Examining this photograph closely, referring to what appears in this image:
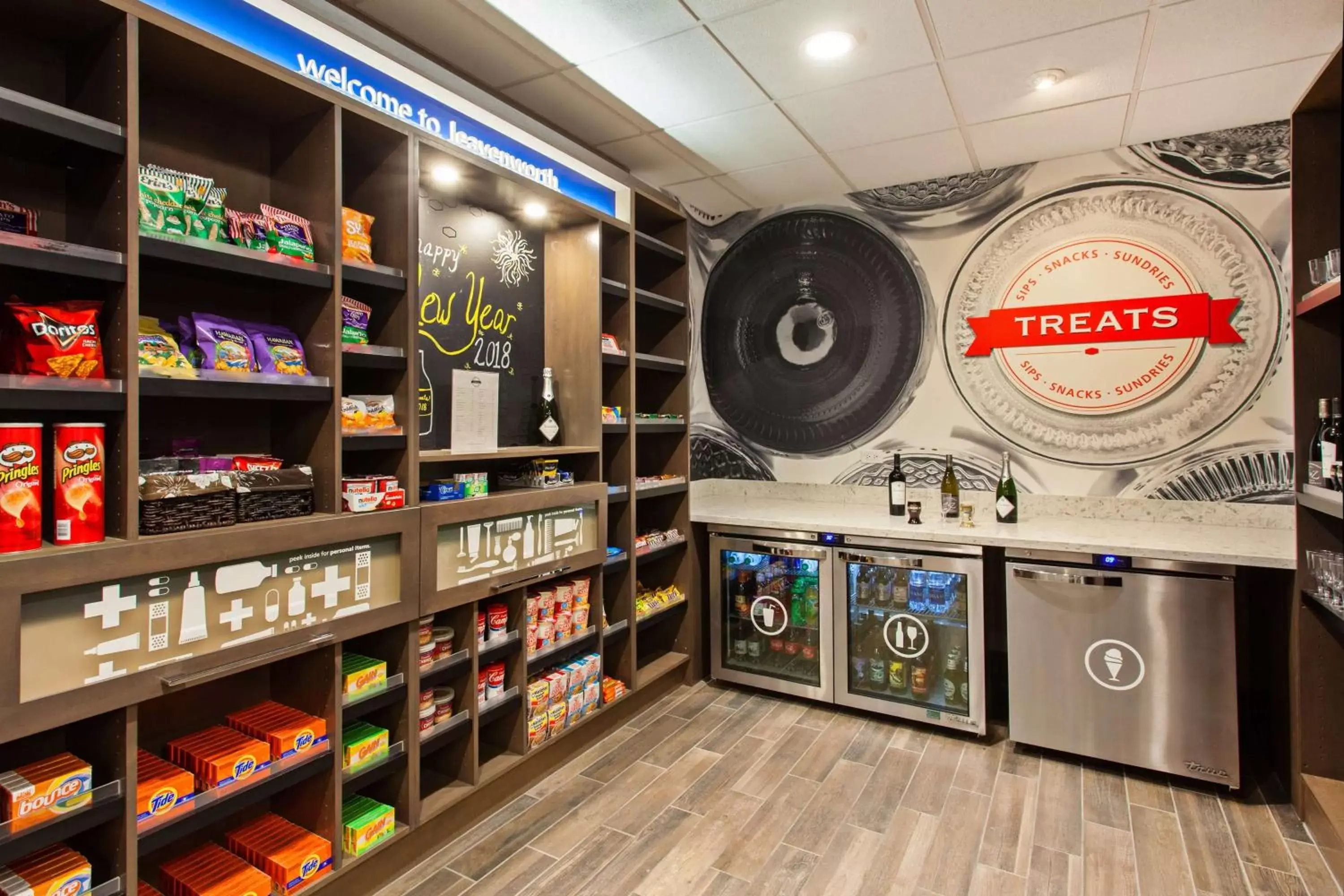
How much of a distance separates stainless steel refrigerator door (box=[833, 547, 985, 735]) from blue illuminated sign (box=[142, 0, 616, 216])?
2.23m

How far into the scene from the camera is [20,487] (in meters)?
1.45

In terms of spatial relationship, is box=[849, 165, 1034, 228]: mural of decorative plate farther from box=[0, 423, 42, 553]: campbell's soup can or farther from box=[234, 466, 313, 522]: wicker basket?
box=[0, 423, 42, 553]: campbell's soup can

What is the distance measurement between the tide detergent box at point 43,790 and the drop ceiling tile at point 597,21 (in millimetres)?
2477

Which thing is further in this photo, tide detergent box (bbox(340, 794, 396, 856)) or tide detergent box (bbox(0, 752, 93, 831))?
tide detergent box (bbox(340, 794, 396, 856))

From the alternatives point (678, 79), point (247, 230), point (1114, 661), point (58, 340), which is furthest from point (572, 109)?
point (1114, 661)

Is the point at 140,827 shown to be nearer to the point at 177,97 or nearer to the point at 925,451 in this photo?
the point at 177,97

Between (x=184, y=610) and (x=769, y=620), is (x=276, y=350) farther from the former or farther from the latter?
(x=769, y=620)

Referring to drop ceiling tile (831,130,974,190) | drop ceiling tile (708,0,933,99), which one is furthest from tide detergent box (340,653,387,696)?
drop ceiling tile (831,130,974,190)

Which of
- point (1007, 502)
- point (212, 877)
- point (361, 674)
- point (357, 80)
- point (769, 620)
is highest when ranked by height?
point (357, 80)

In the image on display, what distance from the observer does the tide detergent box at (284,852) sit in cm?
191

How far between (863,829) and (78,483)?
2544 mm

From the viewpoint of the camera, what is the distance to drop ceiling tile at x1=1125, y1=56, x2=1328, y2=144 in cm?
278

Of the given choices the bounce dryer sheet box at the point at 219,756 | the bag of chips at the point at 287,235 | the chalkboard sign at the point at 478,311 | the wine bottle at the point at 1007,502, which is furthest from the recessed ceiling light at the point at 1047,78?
the bounce dryer sheet box at the point at 219,756

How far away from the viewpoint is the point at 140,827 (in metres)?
1.64
